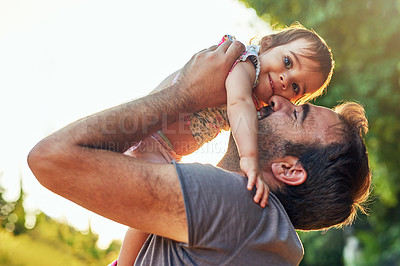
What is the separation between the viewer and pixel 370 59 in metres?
9.42

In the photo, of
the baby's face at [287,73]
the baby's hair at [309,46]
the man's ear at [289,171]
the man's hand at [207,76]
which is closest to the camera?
the man's hand at [207,76]

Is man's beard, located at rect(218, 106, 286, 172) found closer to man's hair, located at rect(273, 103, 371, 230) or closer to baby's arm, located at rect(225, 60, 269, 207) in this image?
man's hair, located at rect(273, 103, 371, 230)

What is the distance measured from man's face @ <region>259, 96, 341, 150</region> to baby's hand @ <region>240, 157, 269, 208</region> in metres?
0.36

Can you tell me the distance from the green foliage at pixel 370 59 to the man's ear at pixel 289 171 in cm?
664

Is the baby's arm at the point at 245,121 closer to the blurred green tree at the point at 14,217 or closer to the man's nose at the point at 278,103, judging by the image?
the man's nose at the point at 278,103

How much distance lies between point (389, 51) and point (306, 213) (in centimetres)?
791

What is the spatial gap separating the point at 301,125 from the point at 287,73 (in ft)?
1.65

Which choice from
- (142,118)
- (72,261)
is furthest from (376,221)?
(142,118)

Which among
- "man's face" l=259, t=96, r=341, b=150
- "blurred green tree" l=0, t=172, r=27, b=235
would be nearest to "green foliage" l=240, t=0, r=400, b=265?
"blurred green tree" l=0, t=172, r=27, b=235

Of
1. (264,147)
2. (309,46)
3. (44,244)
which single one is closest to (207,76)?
(264,147)

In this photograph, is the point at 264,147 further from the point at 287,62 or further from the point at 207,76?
the point at 287,62

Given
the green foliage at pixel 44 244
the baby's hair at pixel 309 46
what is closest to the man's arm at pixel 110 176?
the baby's hair at pixel 309 46

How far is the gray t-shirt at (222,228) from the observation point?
5.53 ft

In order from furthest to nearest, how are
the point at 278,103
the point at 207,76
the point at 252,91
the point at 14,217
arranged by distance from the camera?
1. the point at 14,217
2. the point at 252,91
3. the point at 278,103
4. the point at 207,76
